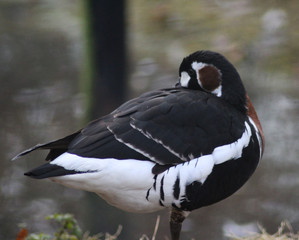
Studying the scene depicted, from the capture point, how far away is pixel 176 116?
3758 millimetres

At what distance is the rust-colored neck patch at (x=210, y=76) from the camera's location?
4.02 metres

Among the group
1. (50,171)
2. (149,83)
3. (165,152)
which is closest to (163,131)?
(165,152)

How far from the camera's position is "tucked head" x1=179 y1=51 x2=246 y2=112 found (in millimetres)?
3984

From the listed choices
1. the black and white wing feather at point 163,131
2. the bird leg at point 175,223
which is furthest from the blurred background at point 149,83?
the black and white wing feather at point 163,131

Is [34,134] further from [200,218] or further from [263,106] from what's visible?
[263,106]

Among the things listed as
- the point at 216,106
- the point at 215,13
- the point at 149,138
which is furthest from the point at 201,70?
the point at 215,13

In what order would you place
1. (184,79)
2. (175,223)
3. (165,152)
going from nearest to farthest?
(165,152) < (175,223) < (184,79)

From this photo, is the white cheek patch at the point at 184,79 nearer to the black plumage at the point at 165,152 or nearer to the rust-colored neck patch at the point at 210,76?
the rust-colored neck patch at the point at 210,76

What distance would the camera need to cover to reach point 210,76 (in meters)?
4.03

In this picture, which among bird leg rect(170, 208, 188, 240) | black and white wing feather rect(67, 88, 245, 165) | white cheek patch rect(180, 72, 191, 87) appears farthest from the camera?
white cheek patch rect(180, 72, 191, 87)

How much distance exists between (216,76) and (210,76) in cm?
3

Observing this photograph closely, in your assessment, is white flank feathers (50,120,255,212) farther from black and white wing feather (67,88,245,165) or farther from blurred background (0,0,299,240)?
blurred background (0,0,299,240)

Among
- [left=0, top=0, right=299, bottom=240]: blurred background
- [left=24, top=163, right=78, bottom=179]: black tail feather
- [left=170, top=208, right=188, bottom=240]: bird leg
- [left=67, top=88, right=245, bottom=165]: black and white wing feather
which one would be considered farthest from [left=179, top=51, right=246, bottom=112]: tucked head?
[left=0, top=0, right=299, bottom=240]: blurred background

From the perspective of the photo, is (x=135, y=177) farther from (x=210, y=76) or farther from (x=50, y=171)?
(x=210, y=76)
